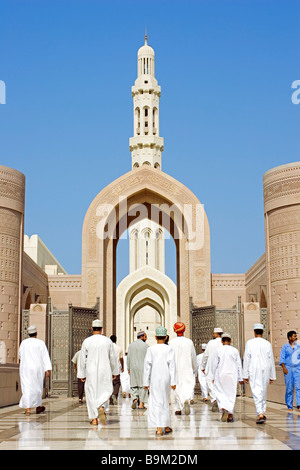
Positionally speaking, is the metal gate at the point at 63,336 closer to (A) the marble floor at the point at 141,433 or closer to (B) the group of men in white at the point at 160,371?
(B) the group of men in white at the point at 160,371

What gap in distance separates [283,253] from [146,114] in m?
25.5

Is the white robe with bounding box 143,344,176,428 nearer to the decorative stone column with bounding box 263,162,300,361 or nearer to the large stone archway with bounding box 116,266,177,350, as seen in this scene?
the decorative stone column with bounding box 263,162,300,361

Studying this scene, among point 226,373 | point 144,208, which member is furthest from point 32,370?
point 144,208

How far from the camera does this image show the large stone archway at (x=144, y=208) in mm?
17016

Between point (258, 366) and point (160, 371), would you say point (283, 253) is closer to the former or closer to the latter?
point (258, 366)

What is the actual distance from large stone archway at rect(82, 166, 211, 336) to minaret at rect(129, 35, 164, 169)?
807 inches

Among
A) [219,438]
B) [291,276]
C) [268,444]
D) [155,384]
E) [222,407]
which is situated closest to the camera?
[268,444]

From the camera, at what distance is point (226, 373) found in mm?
7961

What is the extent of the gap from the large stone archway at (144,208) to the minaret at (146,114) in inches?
807

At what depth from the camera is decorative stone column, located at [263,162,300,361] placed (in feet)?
47.0

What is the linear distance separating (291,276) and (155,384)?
27.6 ft

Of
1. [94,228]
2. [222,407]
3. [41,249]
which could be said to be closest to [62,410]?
[222,407]
